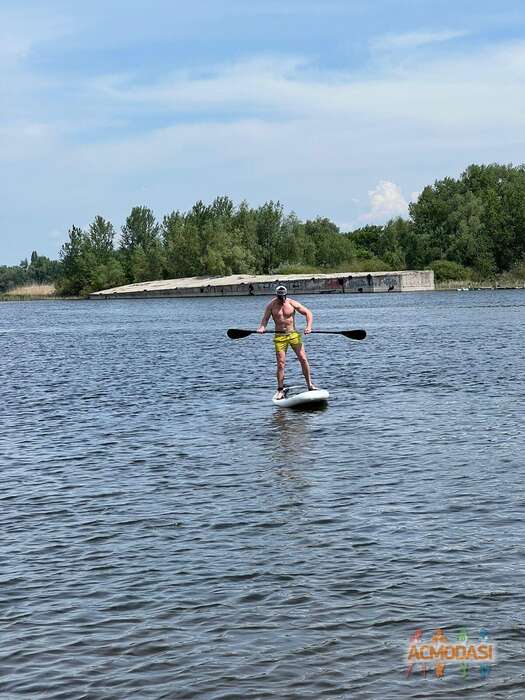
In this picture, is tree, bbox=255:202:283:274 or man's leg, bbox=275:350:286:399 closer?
man's leg, bbox=275:350:286:399

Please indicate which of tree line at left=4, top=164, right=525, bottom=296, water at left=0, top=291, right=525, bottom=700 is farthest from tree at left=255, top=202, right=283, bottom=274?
water at left=0, top=291, right=525, bottom=700

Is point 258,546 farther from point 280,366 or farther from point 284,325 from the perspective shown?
point 280,366

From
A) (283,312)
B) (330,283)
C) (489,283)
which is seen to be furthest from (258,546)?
(330,283)

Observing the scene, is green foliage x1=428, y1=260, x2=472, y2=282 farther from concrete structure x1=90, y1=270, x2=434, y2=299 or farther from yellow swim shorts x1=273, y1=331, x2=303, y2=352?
yellow swim shorts x1=273, y1=331, x2=303, y2=352

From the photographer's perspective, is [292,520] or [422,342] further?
[422,342]

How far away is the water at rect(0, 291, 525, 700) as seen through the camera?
28.9ft

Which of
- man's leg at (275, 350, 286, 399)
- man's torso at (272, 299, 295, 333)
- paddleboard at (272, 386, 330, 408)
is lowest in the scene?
paddleboard at (272, 386, 330, 408)

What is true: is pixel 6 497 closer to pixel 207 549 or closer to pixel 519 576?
pixel 207 549

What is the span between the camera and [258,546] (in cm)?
1249

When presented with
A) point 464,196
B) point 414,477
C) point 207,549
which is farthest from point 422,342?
point 464,196

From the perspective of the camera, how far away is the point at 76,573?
11.6 metres

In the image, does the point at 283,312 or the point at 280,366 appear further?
the point at 280,366

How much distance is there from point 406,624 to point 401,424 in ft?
43.8

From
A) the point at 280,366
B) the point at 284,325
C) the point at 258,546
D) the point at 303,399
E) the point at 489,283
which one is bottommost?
the point at 258,546
